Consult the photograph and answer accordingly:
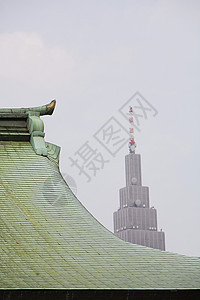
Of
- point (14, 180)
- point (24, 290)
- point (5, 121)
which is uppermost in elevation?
point (5, 121)

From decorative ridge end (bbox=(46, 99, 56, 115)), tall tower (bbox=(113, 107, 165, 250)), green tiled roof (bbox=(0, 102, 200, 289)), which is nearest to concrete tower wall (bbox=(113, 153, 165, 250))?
tall tower (bbox=(113, 107, 165, 250))

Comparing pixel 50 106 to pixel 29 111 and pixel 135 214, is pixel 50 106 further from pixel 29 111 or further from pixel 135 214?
pixel 135 214

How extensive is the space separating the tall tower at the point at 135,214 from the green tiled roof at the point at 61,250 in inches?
4840

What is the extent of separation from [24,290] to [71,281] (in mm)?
1067

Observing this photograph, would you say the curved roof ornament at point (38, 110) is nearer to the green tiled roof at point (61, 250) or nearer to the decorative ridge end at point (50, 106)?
the decorative ridge end at point (50, 106)

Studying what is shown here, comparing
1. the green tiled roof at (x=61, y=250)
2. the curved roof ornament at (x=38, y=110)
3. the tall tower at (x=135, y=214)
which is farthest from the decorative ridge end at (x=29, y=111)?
the tall tower at (x=135, y=214)

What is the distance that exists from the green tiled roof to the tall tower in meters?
123

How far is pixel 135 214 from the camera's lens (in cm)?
14125

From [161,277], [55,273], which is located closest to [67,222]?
[55,273]

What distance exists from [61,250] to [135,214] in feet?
429

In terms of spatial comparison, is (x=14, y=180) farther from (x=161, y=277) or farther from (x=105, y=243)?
(x=161, y=277)

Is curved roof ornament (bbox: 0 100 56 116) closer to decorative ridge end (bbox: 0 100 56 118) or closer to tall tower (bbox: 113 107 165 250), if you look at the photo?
decorative ridge end (bbox: 0 100 56 118)

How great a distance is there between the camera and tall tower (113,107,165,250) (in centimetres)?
13812

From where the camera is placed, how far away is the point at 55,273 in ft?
36.3
